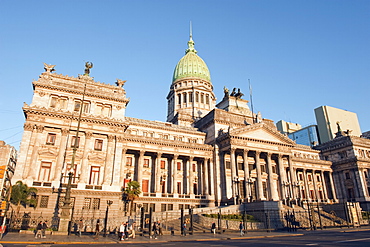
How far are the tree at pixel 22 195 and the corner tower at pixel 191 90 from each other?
155 feet

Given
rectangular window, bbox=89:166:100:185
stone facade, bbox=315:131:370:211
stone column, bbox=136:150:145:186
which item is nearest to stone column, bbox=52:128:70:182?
rectangular window, bbox=89:166:100:185

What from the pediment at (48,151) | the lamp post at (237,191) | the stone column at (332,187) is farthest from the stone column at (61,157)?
the stone column at (332,187)

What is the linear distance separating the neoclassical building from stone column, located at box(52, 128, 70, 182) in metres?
0.14

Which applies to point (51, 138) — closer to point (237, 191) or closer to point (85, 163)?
point (85, 163)

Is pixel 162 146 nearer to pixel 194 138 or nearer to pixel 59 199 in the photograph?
pixel 194 138

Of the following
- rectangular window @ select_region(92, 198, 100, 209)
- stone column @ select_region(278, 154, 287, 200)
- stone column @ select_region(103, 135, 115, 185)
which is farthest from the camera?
stone column @ select_region(278, 154, 287, 200)

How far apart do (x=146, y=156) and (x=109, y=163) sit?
10.9m

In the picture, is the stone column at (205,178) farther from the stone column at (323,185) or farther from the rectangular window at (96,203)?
the stone column at (323,185)

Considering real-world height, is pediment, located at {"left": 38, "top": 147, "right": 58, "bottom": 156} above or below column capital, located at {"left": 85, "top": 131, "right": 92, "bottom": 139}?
below

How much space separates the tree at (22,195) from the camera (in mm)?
33469

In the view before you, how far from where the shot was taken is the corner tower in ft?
268

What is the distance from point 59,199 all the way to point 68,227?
10240 millimetres

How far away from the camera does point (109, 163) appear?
42.2m

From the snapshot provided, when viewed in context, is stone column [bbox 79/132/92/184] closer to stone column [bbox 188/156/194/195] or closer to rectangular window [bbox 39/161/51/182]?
rectangular window [bbox 39/161/51/182]
